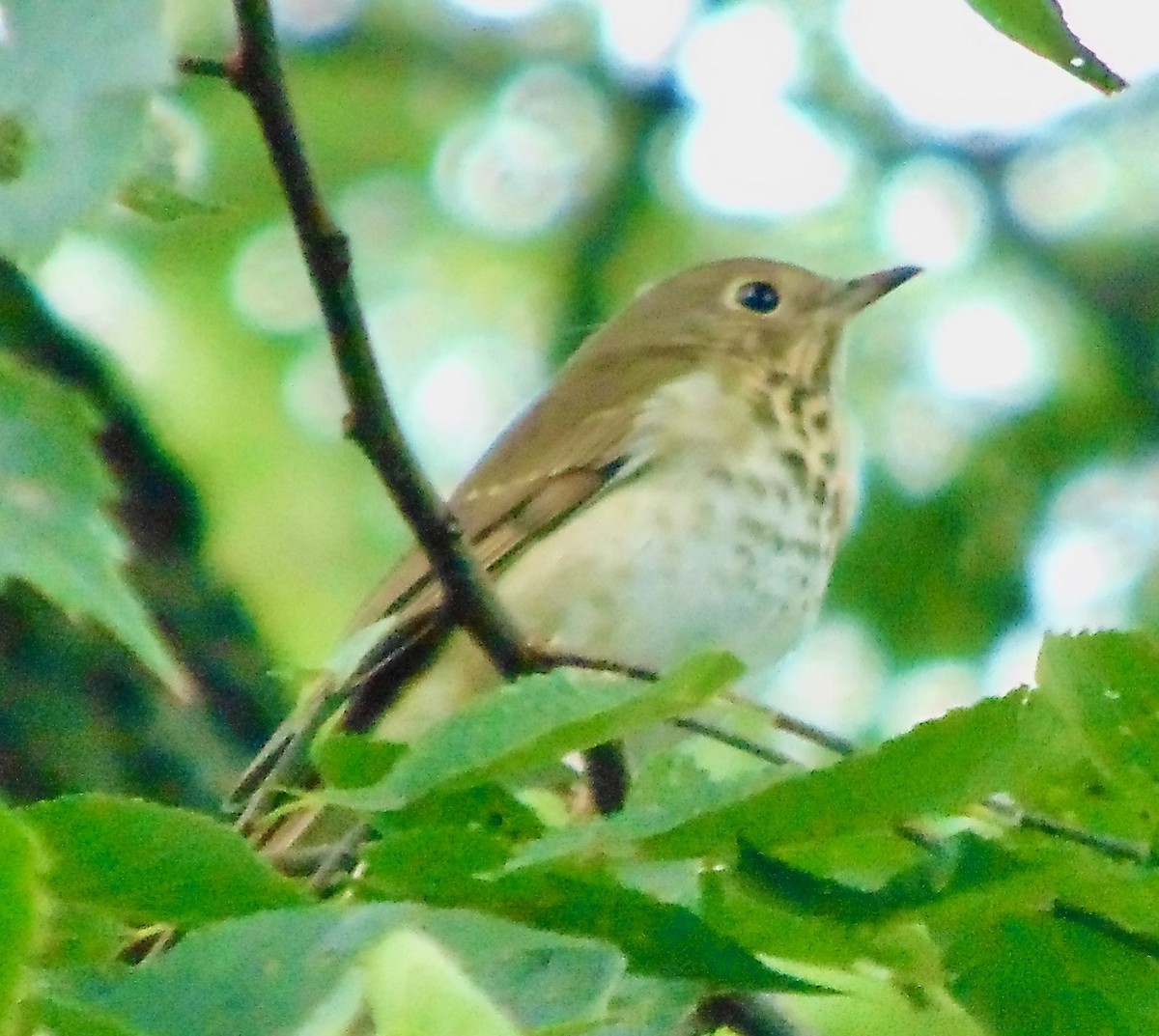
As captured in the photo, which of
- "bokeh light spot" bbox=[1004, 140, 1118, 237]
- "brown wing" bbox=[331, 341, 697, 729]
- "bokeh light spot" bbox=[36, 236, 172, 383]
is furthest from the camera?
"bokeh light spot" bbox=[1004, 140, 1118, 237]

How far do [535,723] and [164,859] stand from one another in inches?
6.1

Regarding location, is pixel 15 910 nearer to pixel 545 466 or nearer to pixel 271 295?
pixel 545 466

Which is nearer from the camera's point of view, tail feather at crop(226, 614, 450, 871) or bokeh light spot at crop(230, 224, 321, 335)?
tail feather at crop(226, 614, 450, 871)

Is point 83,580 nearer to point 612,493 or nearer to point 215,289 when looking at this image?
point 612,493

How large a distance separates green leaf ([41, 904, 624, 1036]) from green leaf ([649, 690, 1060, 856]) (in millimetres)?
92

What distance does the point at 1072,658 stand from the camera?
890 millimetres

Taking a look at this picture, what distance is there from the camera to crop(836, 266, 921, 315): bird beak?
9.62ft

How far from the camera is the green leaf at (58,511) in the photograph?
3.06 ft

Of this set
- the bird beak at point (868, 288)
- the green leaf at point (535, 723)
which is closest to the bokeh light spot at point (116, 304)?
the bird beak at point (868, 288)

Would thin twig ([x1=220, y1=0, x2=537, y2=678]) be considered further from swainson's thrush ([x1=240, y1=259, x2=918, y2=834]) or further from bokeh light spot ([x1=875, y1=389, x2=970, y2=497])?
bokeh light spot ([x1=875, y1=389, x2=970, y2=497])

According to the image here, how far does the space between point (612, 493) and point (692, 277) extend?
32.8 inches

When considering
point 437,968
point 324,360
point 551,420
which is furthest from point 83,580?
point 324,360

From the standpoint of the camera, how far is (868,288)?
9.85 ft

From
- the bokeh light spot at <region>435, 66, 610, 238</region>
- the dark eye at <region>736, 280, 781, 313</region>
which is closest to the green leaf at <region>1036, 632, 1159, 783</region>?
the dark eye at <region>736, 280, 781, 313</region>
